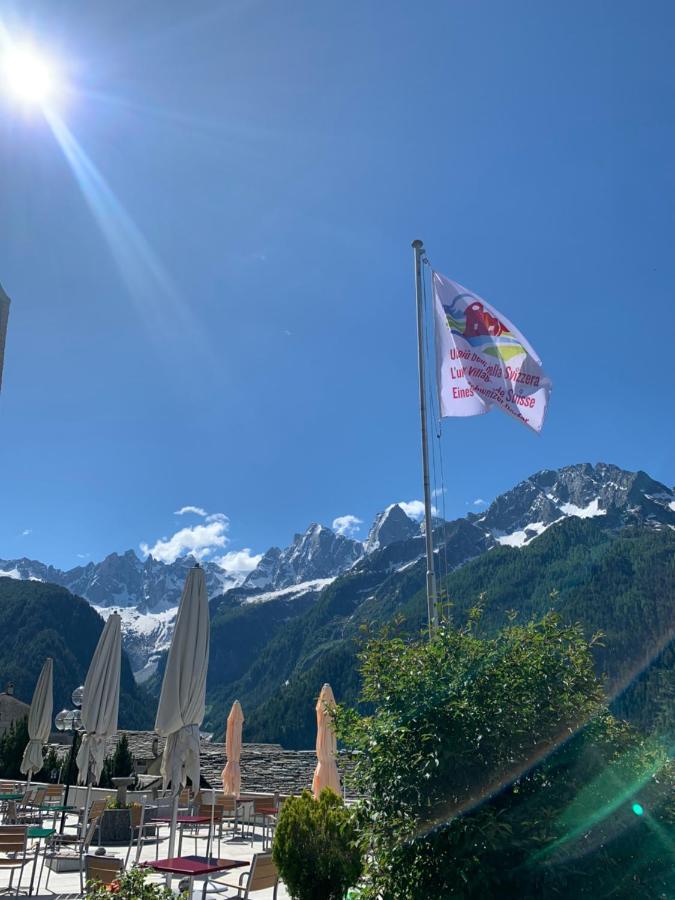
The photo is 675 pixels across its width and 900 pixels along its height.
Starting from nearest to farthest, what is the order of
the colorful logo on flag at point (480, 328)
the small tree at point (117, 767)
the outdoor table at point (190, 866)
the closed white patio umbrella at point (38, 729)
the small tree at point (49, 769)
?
the outdoor table at point (190, 866)
the colorful logo on flag at point (480, 328)
the closed white patio umbrella at point (38, 729)
the small tree at point (117, 767)
the small tree at point (49, 769)

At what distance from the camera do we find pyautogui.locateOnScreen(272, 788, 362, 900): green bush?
273 inches

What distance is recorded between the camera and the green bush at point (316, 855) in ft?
22.8

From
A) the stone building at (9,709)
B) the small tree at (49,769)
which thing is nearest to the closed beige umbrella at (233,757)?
the small tree at (49,769)

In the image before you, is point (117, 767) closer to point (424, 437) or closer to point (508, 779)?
Answer: point (424, 437)

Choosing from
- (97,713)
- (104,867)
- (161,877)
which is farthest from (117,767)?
(104,867)

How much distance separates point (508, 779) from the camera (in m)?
5.09

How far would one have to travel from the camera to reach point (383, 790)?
17.5 feet

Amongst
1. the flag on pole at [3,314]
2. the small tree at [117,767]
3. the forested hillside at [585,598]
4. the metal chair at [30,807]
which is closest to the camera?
the flag on pole at [3,314]

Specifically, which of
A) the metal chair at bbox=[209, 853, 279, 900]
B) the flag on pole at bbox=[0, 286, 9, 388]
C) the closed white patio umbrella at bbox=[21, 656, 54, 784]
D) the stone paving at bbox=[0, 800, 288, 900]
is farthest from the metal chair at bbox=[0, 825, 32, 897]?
the closed white patio umbrella at bbox=[21, 656, 54, 784]

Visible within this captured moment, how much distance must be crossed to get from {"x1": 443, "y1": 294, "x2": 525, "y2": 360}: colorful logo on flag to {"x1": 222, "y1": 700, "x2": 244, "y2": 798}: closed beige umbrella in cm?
1297

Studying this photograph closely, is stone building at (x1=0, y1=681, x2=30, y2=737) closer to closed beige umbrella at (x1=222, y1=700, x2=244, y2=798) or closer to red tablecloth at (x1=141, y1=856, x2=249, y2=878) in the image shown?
closed beige umbrella at (x1=222, y1=700, x2=244, y2=798)

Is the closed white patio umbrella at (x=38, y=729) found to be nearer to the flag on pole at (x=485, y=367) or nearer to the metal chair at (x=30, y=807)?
the metal chair at (x=30, y=807)

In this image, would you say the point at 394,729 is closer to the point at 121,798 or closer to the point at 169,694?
the point at 169,694

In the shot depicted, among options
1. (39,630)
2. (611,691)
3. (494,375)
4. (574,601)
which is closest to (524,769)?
(611,691)
